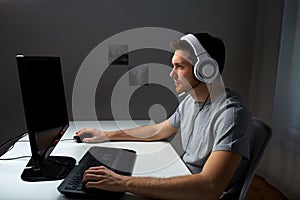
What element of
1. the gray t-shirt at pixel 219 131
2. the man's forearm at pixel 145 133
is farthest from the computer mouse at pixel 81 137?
the gray t-shirt at pixel 219 131

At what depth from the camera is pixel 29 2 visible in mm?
2018

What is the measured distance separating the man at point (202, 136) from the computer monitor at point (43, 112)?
0.62 feet

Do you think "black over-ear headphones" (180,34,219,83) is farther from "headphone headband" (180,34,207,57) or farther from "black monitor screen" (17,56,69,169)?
"black monitor screen" (17,56,69,169)

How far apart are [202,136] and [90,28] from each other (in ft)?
4.59

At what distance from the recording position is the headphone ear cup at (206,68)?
1047 mm

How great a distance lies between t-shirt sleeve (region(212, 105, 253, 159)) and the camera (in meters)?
0.93

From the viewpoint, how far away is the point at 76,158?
119 centimetres

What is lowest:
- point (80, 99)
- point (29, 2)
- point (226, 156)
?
point (80, 99)

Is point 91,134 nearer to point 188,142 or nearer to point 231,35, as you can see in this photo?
point 188,142

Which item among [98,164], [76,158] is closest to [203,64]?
[98,164]

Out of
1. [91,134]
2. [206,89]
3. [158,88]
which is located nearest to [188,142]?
[206,89]

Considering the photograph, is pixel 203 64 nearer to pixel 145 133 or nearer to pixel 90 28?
pixel 145 133

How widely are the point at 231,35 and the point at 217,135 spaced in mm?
1492

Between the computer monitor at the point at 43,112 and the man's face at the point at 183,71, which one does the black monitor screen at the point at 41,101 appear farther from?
the man's face at the point at 183,71
